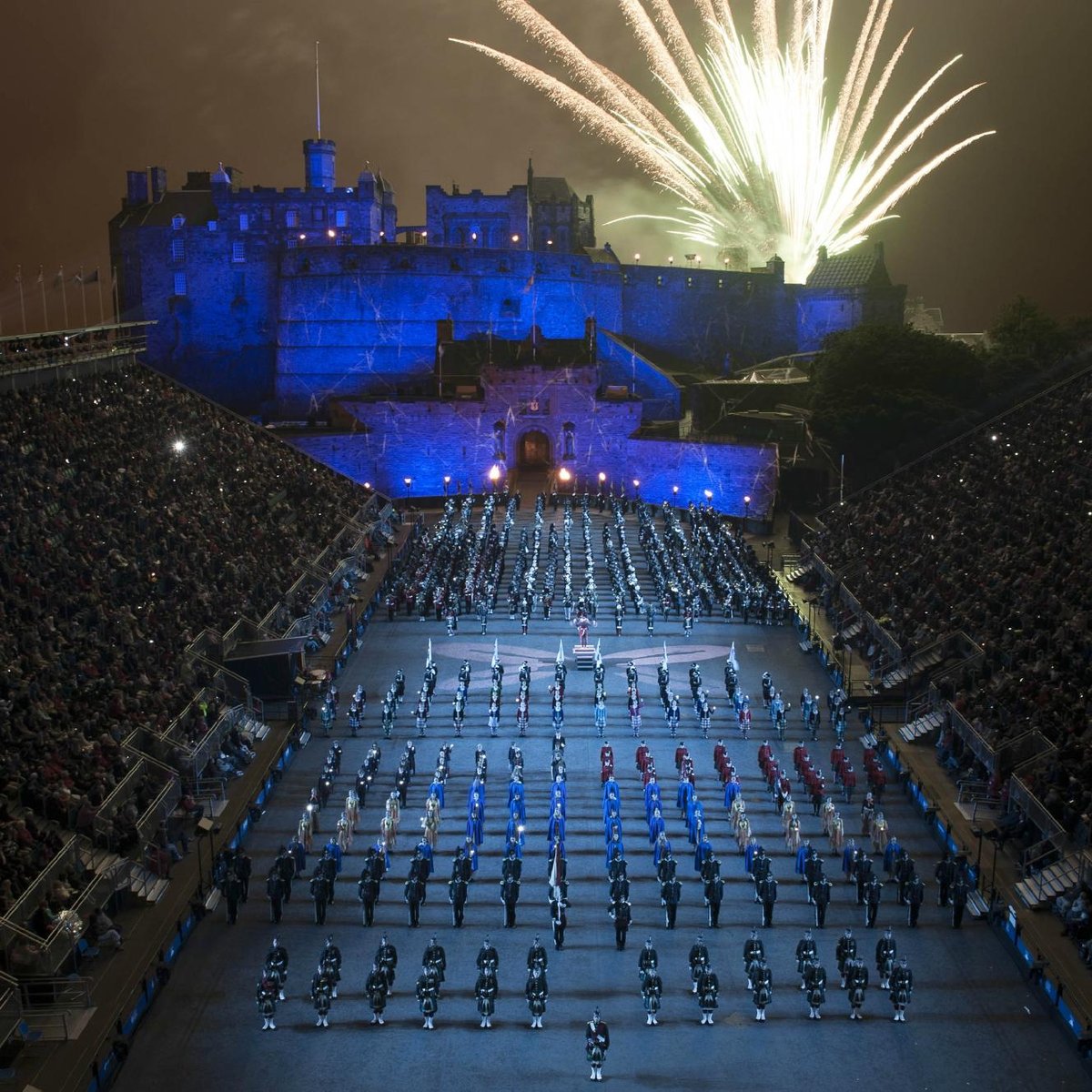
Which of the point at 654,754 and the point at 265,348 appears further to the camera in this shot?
the point at 265,348

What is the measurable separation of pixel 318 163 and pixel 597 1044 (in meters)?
57.1

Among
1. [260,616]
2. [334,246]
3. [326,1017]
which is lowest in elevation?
[326,1017]

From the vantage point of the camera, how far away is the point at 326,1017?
17719 mm

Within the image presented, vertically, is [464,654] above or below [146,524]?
below

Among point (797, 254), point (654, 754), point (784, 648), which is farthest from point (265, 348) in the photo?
point (654, 754)

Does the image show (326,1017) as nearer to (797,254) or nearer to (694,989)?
(694,989)

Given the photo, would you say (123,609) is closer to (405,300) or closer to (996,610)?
(996,610)

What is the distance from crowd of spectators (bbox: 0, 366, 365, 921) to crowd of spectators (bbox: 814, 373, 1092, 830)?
47.3 ft

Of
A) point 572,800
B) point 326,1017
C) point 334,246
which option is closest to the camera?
point 326,1017

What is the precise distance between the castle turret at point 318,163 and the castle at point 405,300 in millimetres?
84

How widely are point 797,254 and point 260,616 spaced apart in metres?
44.1

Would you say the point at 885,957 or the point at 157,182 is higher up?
the point at 157,182

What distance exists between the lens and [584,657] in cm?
3366

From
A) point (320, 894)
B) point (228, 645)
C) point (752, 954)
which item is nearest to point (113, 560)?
point (228, 645)
